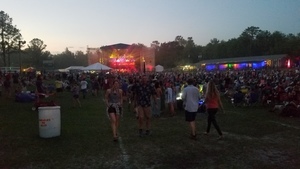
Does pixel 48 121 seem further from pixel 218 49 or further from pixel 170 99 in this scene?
pixel 218 49

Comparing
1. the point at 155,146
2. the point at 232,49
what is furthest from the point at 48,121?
the point at 232,49

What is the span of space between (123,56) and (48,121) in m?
55.4

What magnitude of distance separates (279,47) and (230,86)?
241 feet

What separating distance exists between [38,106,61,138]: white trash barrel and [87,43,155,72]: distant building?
2031 inches

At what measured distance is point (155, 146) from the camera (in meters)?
8.26

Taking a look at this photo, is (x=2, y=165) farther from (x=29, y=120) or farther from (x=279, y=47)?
(x=279, y=47)

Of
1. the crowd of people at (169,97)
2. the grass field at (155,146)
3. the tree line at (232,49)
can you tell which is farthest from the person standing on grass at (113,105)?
the tree line at (232,49)

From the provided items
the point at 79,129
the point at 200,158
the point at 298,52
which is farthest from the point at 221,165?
the point at 298,52

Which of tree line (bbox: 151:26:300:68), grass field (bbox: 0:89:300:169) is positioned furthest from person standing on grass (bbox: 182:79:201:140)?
tree line (bbox: 151:26:300:68)

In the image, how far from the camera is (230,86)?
76.6 feet

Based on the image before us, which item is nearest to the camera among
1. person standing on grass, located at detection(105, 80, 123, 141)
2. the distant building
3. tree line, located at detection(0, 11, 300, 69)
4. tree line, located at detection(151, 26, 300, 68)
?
person standing on grass, located at detection(105, 80, 123, 141)

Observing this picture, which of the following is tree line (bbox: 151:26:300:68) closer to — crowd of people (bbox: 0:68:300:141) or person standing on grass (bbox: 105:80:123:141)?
crowd of people (bbox: 0:68:300:141)

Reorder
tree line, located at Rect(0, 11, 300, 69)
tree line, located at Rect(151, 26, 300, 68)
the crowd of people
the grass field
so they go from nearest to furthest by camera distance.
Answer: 1. the grass field
2. the crowd of people
3. tree line, located at Rect(0, 11, 300, 69)
4. tree line, located at Rect(151, 26, 300, 68)

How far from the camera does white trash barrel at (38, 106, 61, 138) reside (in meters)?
9.04
